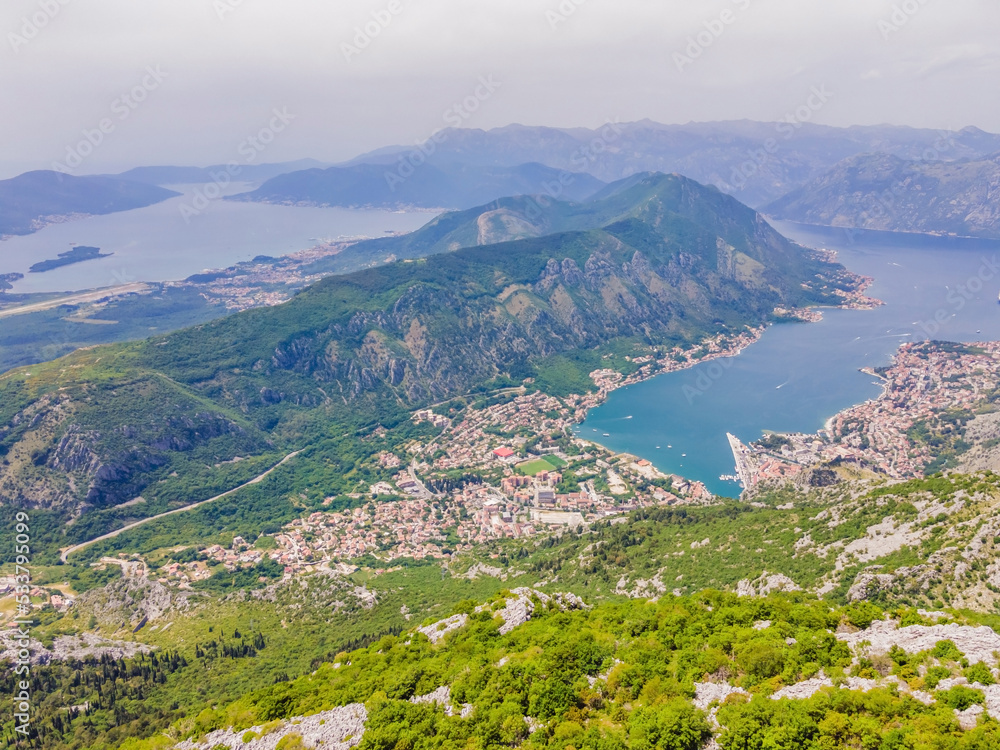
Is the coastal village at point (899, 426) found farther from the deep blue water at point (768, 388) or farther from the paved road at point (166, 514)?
the paved road at point (166, 514)

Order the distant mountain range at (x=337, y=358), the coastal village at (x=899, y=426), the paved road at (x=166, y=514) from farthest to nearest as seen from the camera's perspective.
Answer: the distant mountain range at (x=337, y=358) < the coastal village at (x=899, y=426) < the paved road at (x=166, y=514)

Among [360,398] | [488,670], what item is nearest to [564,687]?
[488,670]

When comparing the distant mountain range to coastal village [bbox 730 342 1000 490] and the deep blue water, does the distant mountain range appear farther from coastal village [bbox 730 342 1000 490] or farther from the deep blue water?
coastal village [bbox 730 342 1000 490]

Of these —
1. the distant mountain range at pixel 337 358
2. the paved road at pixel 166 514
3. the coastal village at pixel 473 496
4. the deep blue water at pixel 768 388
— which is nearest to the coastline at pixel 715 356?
the deep blue water at pixel 768 388

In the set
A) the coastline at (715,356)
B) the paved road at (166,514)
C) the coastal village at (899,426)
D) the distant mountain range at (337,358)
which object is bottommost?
the coastal village at (899,426)

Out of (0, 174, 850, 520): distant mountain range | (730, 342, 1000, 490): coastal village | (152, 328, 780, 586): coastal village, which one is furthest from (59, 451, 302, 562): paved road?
(730, 342, 1000, 490): coastal village

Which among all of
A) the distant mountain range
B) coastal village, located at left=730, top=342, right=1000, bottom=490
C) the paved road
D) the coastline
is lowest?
coastal village, located at left=730, top=342, right=1000, bottom=490

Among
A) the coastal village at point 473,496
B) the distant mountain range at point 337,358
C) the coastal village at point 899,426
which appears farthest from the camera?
the distant mountain range at point 337,358

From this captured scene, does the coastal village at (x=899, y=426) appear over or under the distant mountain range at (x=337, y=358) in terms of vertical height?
under

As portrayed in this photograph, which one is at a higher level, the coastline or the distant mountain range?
the distant mountain range
